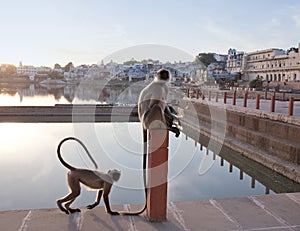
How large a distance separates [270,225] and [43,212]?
2379 millimetres

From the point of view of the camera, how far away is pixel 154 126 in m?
2.86

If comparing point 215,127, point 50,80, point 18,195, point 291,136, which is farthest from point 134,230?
point 50,80

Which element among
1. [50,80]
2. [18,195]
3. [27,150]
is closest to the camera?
[18,195]

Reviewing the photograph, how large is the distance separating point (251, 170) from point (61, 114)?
1316cm

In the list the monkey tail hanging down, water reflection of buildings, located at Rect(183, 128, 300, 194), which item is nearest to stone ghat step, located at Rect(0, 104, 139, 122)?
water reflection of buildings, located at Rect(183, 128, 300, 194)

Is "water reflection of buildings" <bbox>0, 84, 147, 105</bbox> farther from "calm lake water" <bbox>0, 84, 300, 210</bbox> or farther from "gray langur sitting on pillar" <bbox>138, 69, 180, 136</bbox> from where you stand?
"calm lake water" <bbox>0, 84, 300, 210</bbox>

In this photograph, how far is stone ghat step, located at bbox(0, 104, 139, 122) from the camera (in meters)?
17.3

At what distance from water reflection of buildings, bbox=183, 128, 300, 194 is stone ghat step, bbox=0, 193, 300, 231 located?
3.91 metres

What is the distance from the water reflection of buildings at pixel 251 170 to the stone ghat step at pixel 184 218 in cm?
391

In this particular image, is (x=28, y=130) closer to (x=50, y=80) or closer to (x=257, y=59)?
(x=257, y=59)

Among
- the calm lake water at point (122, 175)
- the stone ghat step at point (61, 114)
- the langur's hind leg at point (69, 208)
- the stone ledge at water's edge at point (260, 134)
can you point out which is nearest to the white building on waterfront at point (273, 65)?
the stone ghat step at point (61, 114)

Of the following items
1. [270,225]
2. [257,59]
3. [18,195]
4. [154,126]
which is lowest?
[18,195]

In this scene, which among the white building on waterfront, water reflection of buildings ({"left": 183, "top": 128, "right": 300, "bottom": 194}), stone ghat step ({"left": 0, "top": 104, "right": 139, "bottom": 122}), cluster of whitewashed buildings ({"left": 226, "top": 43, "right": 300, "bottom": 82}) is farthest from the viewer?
cluster of whitewashed buildings ({"left": 226, "top": 43, "right": 300, "bottom": 82})

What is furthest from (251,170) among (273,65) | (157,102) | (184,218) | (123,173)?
(273,65)
